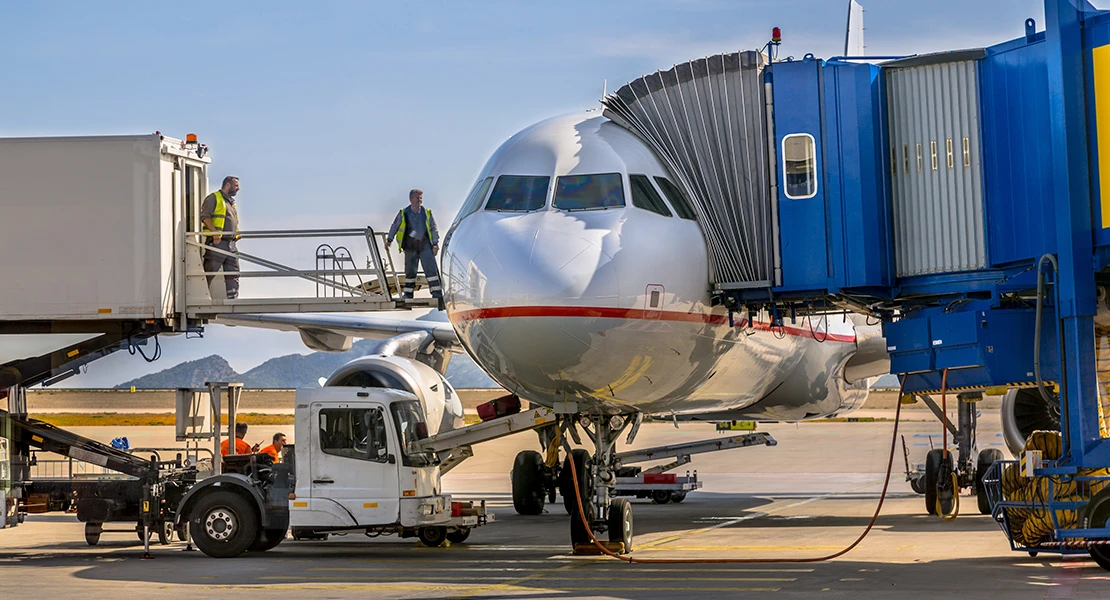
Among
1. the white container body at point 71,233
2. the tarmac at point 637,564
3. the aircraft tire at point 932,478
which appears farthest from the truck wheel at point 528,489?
the white container body at point 71,233

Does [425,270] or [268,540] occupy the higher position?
[425,270]

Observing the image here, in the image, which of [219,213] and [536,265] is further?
[219,213]

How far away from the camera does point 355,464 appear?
15766 mm

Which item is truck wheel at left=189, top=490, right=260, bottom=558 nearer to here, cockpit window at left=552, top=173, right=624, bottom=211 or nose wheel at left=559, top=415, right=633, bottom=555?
nose wheel at left=559, top=415, right=633, bottom=555

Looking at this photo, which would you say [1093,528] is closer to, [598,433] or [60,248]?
[598,433]

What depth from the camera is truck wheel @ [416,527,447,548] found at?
17.1 metres

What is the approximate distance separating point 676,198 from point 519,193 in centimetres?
164

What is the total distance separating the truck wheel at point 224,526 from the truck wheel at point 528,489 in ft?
25.9

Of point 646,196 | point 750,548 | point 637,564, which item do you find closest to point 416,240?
point 646,196

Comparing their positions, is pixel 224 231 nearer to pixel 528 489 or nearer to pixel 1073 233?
pixel 528 489

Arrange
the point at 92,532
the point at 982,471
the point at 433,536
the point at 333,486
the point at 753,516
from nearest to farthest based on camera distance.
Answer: the point at 333,486 < the point at 433,536 < the point at 92,532 < the point at 753,516 < the point at 982,471

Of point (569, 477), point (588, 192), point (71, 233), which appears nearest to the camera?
point (588, 192)

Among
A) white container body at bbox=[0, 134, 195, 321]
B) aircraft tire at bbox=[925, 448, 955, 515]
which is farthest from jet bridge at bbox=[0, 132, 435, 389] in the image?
aircraft tire at bbox=[925, 448, 955, 515]

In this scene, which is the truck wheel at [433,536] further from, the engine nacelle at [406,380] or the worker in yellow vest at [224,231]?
the worker in yellow vest at [224,231]
